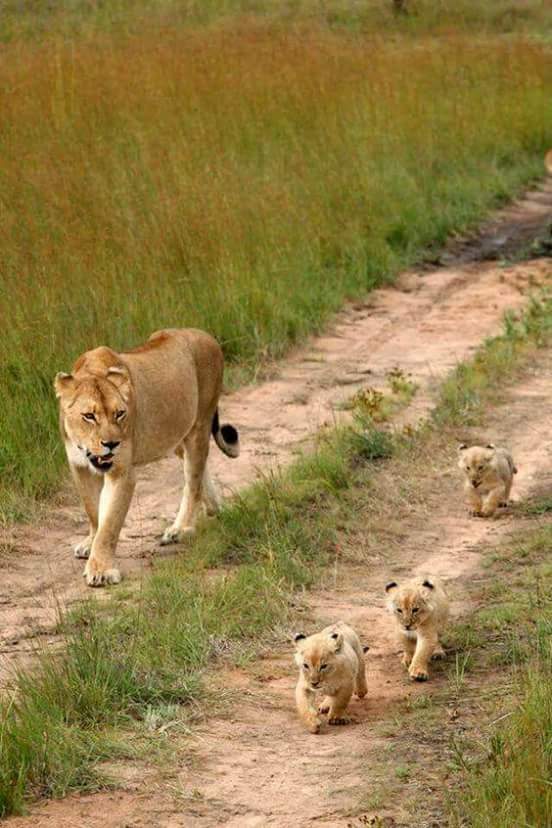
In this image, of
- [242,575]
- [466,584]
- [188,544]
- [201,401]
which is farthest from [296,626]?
[201,401]

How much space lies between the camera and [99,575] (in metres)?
6.98

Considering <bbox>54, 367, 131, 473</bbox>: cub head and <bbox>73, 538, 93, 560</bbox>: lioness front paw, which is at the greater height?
<bbox>54, 367, 131, 473</bbox>: cub head

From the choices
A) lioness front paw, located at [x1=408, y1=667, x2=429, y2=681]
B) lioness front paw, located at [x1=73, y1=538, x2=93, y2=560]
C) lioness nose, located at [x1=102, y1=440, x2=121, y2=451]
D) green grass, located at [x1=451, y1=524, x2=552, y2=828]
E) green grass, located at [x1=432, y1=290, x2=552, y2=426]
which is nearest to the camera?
green grass, located at [x1=451, y1=524, x2=552, y2=828]

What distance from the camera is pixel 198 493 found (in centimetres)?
773

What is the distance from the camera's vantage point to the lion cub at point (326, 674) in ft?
17.9

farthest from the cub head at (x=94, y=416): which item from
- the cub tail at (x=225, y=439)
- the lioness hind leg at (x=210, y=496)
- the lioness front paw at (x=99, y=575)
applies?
the cub tail at (x=225, y=439)

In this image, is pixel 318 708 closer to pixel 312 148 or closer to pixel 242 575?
pixel 242 575

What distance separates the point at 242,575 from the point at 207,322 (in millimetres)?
3792

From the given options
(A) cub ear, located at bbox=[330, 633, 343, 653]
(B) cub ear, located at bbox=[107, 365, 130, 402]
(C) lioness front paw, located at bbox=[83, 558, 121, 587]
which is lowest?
(C) lioness front paw, located at bbox=[83, 558, 121, 587]

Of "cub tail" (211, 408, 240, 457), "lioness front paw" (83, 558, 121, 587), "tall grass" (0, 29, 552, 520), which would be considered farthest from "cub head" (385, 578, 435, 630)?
"tall grass" (0, 29, 552, 520)

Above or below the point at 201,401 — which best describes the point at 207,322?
below

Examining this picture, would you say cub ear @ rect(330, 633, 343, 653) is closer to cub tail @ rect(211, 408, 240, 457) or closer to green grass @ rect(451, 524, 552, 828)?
green grass @ rect(451, 524, 552, 828)

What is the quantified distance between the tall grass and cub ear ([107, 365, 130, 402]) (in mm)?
992

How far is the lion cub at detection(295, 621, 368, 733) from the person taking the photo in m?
5.46
